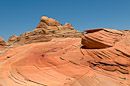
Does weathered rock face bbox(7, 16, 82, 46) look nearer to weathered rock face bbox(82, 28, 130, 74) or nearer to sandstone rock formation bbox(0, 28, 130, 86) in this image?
sandstone rock formation bbox(0, 28, 130, 86)

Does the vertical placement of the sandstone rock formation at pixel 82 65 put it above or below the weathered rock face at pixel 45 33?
below

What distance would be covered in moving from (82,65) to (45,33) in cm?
2110

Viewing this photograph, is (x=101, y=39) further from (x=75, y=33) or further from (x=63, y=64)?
(x=75, y=33)

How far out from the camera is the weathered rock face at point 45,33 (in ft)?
82.8

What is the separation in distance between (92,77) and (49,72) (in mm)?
1965

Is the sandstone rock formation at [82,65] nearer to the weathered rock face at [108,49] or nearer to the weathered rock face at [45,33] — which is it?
the weathered rock face at [108,49]

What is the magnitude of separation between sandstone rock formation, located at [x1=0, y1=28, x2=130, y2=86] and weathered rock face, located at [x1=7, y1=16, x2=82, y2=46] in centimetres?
1751

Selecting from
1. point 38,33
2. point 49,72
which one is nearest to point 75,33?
point 38,33

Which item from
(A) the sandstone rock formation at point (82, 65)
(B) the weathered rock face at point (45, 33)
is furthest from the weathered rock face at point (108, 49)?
(B) the weathered rock face at point (45, 33)

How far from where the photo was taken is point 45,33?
26.6m

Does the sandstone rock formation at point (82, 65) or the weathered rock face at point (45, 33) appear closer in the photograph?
the sandstone rock formation at point (82, 65)

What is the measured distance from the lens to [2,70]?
21.0 ft

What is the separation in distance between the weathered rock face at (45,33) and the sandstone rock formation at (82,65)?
1751cm

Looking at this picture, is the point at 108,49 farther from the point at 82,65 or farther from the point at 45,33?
the point at 45,33
